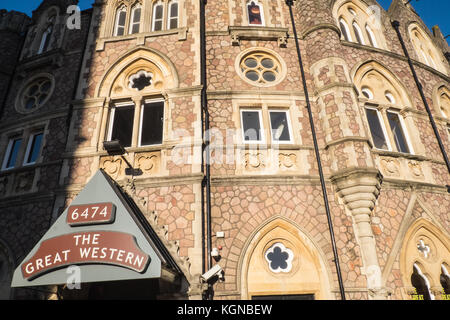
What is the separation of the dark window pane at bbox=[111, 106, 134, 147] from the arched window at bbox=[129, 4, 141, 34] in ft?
11.5

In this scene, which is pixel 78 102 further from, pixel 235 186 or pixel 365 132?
pixel 365 132

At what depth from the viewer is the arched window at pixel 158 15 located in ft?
36.1

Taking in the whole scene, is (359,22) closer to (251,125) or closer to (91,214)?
(251,125)

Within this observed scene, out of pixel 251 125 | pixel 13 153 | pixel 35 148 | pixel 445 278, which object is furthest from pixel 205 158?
pixel 445 278

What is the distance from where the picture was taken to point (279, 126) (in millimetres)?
9203

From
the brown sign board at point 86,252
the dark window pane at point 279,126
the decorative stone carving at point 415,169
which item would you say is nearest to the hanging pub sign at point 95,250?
the brown sign board at point 86,252

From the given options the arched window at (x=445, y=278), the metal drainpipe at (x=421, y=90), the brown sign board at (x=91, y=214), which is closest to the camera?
the brown sign board at (x=91, y=214)

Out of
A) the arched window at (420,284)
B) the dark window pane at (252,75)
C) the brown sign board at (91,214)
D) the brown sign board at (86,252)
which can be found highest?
the dark window pane at (252,75)

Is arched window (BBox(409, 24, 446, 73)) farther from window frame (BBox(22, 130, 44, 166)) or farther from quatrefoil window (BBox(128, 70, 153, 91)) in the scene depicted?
window frame (BBox(22, 130, 44, 166))

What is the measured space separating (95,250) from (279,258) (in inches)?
177

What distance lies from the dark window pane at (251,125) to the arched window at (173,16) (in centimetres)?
468

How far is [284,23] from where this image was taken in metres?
11.0

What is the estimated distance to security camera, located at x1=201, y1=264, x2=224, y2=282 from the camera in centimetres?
658

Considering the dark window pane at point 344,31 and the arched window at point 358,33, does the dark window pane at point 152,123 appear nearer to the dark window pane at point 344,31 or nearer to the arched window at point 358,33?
the dark window pane at point 344,31
